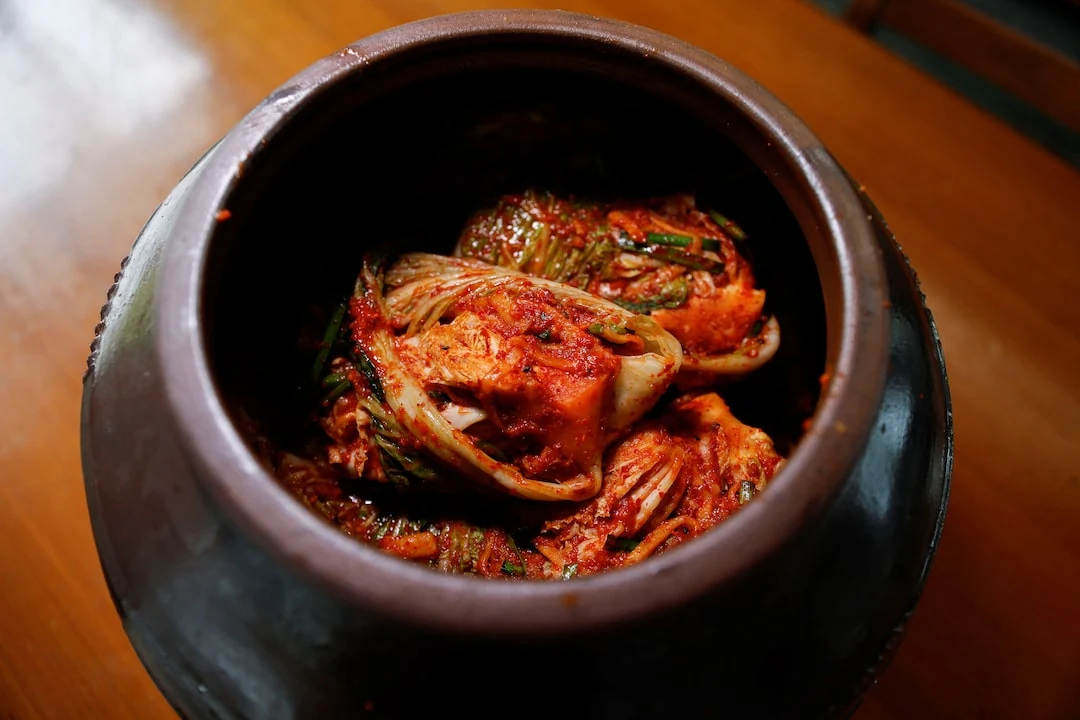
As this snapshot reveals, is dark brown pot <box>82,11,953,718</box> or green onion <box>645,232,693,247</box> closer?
dark brown pot <box>82,11,953,718</box>

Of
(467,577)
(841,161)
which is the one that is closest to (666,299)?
(467,577)

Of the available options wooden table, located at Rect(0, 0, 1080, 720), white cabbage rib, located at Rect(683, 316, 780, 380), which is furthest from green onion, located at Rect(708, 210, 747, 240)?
wooden table, located at Rect(0, 0, 1080, 720)

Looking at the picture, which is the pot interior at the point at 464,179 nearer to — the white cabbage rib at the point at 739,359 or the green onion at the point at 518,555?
the white cabbage rib at the point at 739,359

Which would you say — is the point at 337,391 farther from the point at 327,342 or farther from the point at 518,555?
the point at 518,555

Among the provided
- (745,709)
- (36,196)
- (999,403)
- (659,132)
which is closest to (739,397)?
(659,132)

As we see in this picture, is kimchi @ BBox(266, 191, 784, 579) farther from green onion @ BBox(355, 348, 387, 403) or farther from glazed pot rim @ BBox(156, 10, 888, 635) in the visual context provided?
glazed pot rim @ BBox(156, 10, 888, 635)

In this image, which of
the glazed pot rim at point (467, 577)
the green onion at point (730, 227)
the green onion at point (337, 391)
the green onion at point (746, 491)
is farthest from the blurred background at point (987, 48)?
the green onion at point (337, 391)
